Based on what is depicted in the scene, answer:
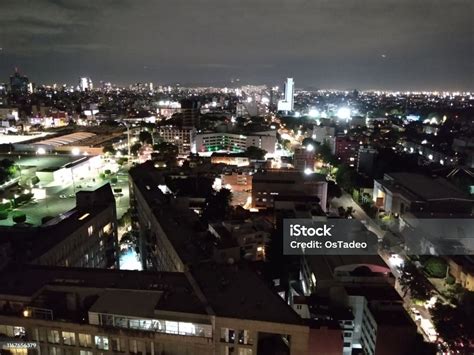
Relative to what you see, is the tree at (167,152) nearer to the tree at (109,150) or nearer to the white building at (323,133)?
the tree at (109,150)

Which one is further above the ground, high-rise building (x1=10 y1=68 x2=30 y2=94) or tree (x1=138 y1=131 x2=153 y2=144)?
high-rise building (x1=10 y1=68 x2=30 y2=94)

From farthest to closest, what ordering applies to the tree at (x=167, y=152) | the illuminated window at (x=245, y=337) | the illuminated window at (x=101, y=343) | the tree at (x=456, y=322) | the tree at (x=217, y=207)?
the tree at (x=167, y=152) < the tree at (x=217, y=207) < the tree at (x=456, y=322) < the illuminated window at (x=101, y=343) < the illuminated window at (x=245, y=337)

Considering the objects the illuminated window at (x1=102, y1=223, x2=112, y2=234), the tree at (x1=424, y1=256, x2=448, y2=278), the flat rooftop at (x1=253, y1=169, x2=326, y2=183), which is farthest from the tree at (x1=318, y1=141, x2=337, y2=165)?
the illuminated window at (x1=102, y1=223, x2=112, y2=234)

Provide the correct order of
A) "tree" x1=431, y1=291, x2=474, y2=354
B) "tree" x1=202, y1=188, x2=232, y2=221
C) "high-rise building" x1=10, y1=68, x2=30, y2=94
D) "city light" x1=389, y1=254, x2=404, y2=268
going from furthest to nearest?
"high-rise building" x1=10, y1=68, x2=30, y2=94
"tree" x1=202, y1=188, x2=232, y2=221
"city light" x1=389, y1=254, x2=404, y2=268
"tree" x1=431, y1=291, x2=474, y2=354

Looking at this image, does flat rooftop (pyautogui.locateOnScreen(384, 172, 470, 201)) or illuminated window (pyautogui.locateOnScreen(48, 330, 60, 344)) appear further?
flat rooftop (pyautogui.locateOnScreen(384, 172, 470, 201))

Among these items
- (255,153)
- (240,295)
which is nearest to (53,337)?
(240,295)

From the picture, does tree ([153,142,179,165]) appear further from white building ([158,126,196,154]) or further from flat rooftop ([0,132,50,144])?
flat rooftop ([0,132,50,144])

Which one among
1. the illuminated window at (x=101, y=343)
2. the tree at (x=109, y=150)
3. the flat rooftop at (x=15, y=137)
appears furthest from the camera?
the flat rooftop at (x=15, y=137)

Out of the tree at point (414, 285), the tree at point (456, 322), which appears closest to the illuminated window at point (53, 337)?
the tree at point (456, 322)

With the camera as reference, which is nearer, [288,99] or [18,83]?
[288,99]

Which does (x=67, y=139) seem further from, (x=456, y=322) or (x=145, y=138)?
(x=456, y=322)
